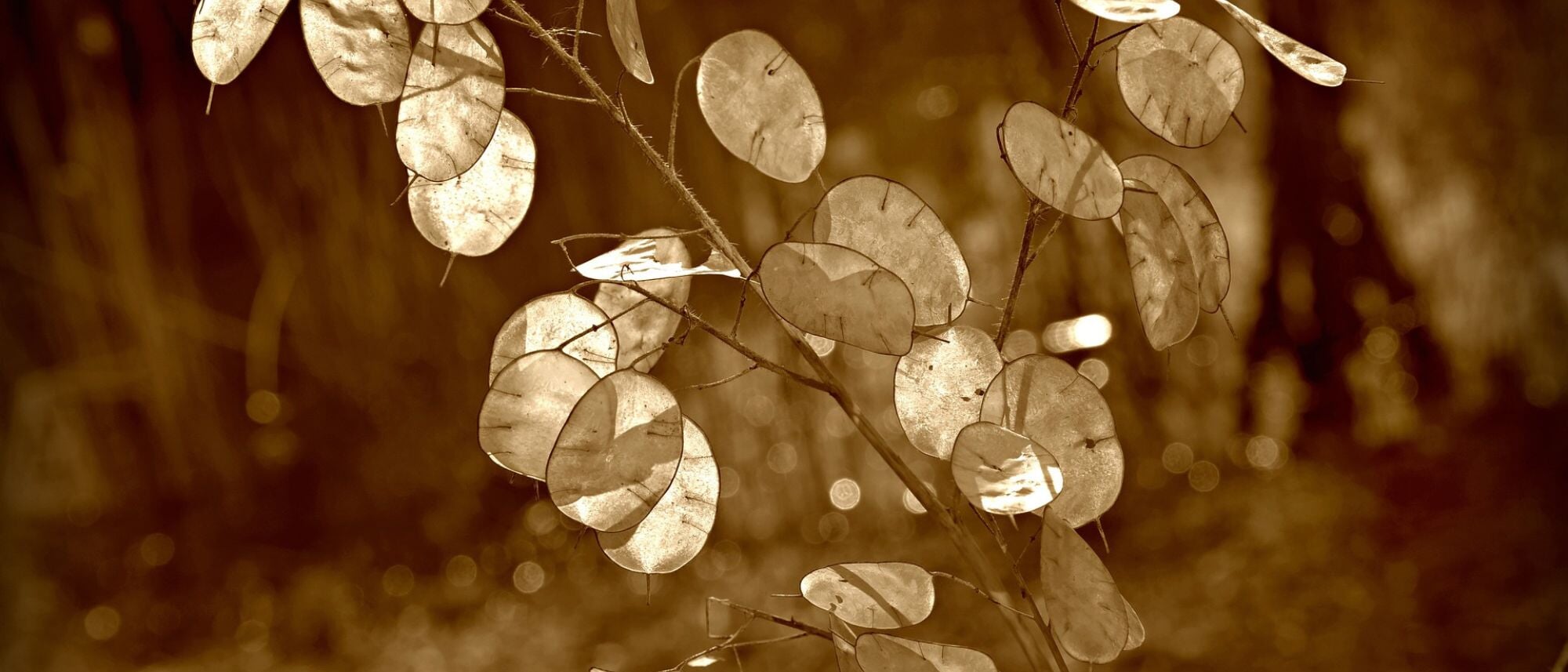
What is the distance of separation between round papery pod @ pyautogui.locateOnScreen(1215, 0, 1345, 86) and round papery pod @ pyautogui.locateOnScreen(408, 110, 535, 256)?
26 centimetres

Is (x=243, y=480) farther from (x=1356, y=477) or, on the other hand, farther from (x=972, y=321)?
(x=1356, y=477)

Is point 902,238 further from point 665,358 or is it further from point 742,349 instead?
point 665,358

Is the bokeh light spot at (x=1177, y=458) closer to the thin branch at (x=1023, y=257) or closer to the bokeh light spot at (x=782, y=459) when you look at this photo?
the bokeh light spot at (x=782, y=459)

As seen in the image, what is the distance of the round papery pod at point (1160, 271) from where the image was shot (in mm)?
349

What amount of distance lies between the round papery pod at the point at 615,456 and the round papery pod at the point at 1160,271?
172 millimetres

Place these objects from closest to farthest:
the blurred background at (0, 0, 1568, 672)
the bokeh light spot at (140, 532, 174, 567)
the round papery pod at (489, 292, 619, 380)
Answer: the round papery pod at (489, 292, 619, 380)
the blurred background at (0, 0, 1568, 672)
the bokeh light spot at (140, 532, 174, 567)

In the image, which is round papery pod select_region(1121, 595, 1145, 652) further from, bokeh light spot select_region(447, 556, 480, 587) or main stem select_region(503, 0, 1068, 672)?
bokeh light spot select_region(447, 556, 480, 587)

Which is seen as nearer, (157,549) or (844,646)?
(844,646)

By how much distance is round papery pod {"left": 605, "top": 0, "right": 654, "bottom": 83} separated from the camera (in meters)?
0.32

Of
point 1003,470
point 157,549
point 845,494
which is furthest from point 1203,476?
point 157,549

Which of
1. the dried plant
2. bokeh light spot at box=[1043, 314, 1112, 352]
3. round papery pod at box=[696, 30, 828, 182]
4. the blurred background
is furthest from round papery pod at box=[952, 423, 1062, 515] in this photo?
bokeh light spot at box=[1043, 314, 1112, 352]

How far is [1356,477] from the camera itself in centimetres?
96

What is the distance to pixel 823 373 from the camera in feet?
1.25

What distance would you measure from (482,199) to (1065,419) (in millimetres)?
238
